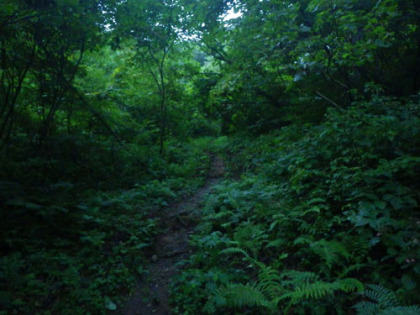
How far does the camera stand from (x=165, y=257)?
5.01 m

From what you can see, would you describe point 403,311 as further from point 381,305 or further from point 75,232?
point 75,232

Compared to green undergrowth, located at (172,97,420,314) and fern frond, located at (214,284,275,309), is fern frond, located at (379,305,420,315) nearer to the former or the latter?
green undergrowth, located at (172,97,420,314)

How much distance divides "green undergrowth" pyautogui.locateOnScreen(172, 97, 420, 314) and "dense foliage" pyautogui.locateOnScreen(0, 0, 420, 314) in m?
0.02

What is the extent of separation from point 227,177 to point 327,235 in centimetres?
552

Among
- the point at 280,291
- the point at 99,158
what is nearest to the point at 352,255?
the point at 280,291

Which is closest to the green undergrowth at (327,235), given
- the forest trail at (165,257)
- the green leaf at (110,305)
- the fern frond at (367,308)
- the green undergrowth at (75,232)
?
the fern frond at (367,308)

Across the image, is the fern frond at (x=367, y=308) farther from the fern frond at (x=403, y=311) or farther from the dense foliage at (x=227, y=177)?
the fern frond at (x=403, y=311)

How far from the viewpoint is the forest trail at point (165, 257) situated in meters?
3.78

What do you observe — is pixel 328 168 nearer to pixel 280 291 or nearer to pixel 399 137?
pixel 399 137

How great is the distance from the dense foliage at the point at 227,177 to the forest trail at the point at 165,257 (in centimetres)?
17

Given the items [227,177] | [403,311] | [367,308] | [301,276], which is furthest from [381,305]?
[227,177]

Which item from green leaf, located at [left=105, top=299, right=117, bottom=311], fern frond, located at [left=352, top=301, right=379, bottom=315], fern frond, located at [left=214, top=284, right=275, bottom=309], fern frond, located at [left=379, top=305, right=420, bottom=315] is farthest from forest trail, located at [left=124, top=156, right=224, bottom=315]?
fern frond, located at [left=379, top=305, right=420, bottom=315]

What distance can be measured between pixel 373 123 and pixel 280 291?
12.2 feet

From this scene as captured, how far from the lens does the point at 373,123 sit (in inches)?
205
